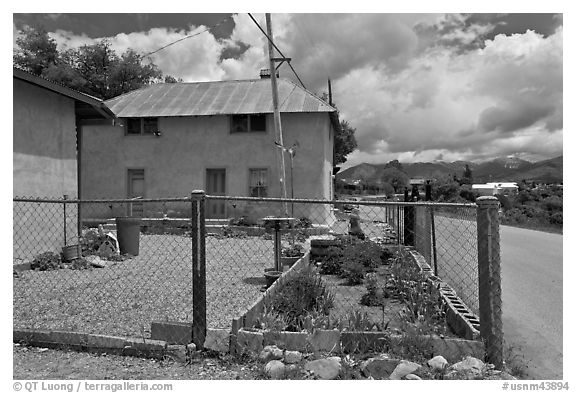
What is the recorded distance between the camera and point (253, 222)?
18125mm

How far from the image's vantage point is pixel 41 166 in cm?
994

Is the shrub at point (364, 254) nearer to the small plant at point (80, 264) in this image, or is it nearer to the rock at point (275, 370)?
the rock at point (275, 370)

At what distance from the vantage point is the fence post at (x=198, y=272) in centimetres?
442

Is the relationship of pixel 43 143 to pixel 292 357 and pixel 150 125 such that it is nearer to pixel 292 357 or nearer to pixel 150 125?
pixel 292 357

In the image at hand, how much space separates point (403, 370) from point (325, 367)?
64 centimetres

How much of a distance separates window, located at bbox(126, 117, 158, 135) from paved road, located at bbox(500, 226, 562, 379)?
14.9 m

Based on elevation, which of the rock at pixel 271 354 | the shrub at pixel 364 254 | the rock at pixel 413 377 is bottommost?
the rock at pixel 413 377

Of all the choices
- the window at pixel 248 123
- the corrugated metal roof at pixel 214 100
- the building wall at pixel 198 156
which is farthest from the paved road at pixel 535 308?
the window at pixel 248 123

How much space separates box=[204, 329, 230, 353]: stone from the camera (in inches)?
170

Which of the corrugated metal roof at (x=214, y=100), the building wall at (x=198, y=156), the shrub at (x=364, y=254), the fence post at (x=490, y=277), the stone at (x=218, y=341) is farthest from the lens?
the corrugated metal roof at (x=214, y=100)

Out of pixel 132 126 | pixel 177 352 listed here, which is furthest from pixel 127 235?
pixel 132 126

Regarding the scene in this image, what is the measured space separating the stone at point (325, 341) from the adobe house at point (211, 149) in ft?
47.6

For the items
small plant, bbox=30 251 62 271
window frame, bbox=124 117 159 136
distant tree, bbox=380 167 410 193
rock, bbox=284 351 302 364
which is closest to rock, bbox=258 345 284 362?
rock, bbox=284 351 302 364

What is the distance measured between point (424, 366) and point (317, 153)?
1531 centimetres
